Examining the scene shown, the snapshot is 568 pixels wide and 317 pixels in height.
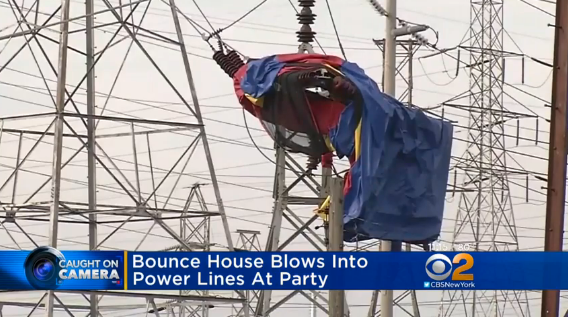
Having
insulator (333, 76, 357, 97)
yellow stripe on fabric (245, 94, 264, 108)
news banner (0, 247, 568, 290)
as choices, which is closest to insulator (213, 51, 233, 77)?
yellow stripe on fabric (245, 94, 264, 108)

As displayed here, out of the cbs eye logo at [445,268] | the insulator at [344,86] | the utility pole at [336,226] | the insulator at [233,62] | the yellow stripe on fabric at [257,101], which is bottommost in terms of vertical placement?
the utility pole at [336,226]

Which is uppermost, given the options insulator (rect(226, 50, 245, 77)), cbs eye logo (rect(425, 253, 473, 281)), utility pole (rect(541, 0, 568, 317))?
insulator (rect(226, 50, 245, 77))

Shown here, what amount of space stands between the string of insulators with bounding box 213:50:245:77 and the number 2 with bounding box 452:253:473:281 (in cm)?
462

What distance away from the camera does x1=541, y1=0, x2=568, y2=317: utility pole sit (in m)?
14.9

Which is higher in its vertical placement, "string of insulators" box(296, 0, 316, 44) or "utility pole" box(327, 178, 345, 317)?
"string of insulators" box(296, 0, 316, 44)

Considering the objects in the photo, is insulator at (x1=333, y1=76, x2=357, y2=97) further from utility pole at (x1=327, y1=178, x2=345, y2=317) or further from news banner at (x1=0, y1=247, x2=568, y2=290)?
utility pole at (x1=327, y1=178, x2=345, y2=317)

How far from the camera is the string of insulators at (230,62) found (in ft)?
57.6

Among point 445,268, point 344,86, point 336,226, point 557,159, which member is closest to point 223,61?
point 344,86

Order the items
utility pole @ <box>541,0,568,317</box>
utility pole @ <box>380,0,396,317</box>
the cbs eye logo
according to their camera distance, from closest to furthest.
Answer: utility pole @ <box>541,0,568,317</box> < the cbs eye logo < utility pole @ <box>380,0,396,317</box>

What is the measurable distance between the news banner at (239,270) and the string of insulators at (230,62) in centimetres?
371

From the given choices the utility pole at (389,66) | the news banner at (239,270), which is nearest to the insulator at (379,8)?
the utility pole at (389,66)

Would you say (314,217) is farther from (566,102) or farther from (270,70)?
(566,102)

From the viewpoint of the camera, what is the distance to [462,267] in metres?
15.3

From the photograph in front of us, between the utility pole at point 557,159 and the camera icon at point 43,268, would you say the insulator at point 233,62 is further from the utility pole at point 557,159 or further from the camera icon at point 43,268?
the utility pole at point 557,159
